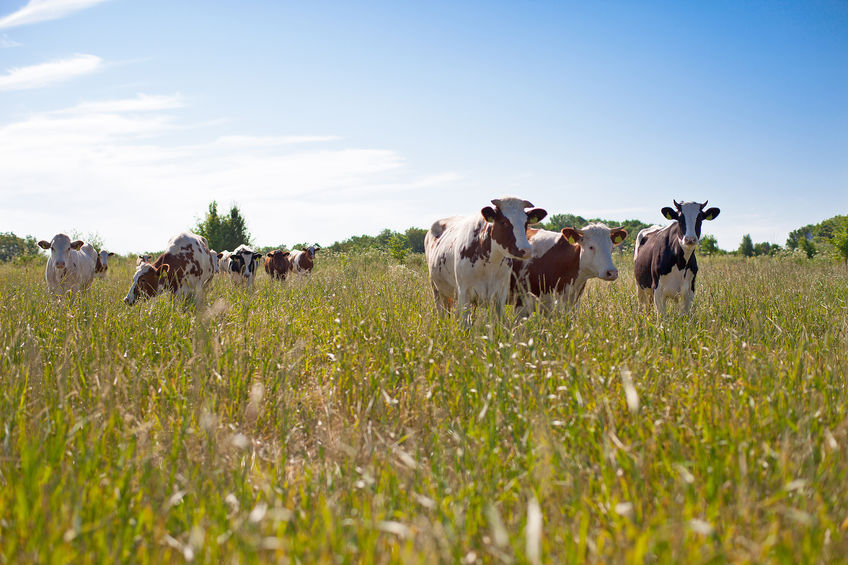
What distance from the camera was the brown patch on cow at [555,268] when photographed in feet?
23.7

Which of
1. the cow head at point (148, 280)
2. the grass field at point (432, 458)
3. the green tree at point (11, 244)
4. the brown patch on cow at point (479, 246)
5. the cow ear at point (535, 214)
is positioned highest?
the green tree at point (11, 244)

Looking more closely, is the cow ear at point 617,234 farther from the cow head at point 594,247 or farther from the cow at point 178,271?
the cow at point 178,271

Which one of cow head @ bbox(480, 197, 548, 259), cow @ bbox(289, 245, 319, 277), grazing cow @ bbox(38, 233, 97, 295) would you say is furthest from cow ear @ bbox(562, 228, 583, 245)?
cow @ bbox(289, 245, 319, 277)

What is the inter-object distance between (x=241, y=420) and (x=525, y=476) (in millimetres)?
2075

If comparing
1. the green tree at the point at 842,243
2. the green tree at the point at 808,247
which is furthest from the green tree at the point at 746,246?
the green tree at the point at 842,243

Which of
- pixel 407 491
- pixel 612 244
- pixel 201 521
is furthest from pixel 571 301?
pixel 201 521

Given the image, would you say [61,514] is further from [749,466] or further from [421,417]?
[749,466]

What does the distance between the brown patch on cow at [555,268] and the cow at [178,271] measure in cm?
623

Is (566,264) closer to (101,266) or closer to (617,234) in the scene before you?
(617,234)

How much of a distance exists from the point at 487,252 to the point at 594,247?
1.81m

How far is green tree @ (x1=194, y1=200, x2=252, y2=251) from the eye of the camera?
1764 inches

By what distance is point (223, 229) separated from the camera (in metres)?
45.2

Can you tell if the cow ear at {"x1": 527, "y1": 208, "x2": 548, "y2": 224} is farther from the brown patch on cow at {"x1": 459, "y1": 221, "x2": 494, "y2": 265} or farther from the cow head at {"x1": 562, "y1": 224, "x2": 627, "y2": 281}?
the cow head at {"x1": 562, "y1": 224, "x2": 627, "y2": 281}

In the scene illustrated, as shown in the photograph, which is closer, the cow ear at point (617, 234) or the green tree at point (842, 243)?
the cow ear at point (617, 234)
